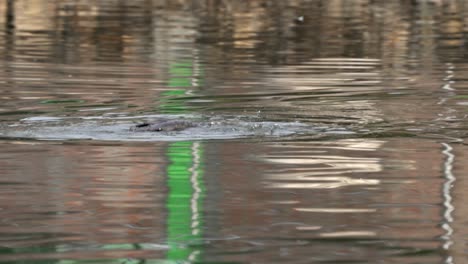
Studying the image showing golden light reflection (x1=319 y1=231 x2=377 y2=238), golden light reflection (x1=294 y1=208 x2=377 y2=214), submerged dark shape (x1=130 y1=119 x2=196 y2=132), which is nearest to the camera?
golden light reflection (x1=319 y1=231 x2=377 y2=238)

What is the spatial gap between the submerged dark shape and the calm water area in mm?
120

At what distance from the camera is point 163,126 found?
13297 millimetres

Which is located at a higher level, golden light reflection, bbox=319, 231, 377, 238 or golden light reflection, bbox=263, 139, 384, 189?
golden light reflection, bbox=319, 231, 377, 238

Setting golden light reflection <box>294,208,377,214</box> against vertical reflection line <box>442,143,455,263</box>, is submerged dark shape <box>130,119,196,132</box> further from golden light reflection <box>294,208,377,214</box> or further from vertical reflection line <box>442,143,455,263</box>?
golden light reflection <box>294,208,377,214</box>

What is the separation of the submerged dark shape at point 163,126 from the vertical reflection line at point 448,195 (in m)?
2.42

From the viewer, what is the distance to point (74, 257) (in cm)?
796

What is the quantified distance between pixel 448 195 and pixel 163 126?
3947mm

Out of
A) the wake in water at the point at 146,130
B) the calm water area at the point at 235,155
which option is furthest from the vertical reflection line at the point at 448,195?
the wake in water at the point at 146,130

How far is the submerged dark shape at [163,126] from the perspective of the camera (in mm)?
13258

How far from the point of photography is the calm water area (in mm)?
8469

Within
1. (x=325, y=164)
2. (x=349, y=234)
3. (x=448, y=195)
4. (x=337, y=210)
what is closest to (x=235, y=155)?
(x=325, y=164)

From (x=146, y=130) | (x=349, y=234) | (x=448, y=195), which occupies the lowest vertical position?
(x=146, y=130)

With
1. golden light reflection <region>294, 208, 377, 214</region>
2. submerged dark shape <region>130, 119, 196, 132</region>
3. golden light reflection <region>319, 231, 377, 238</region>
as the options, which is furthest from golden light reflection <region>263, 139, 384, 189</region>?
golden light reflection <region>319, 231, 377, 238</region>

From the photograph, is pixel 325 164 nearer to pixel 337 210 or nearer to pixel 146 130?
pixel 337 210
